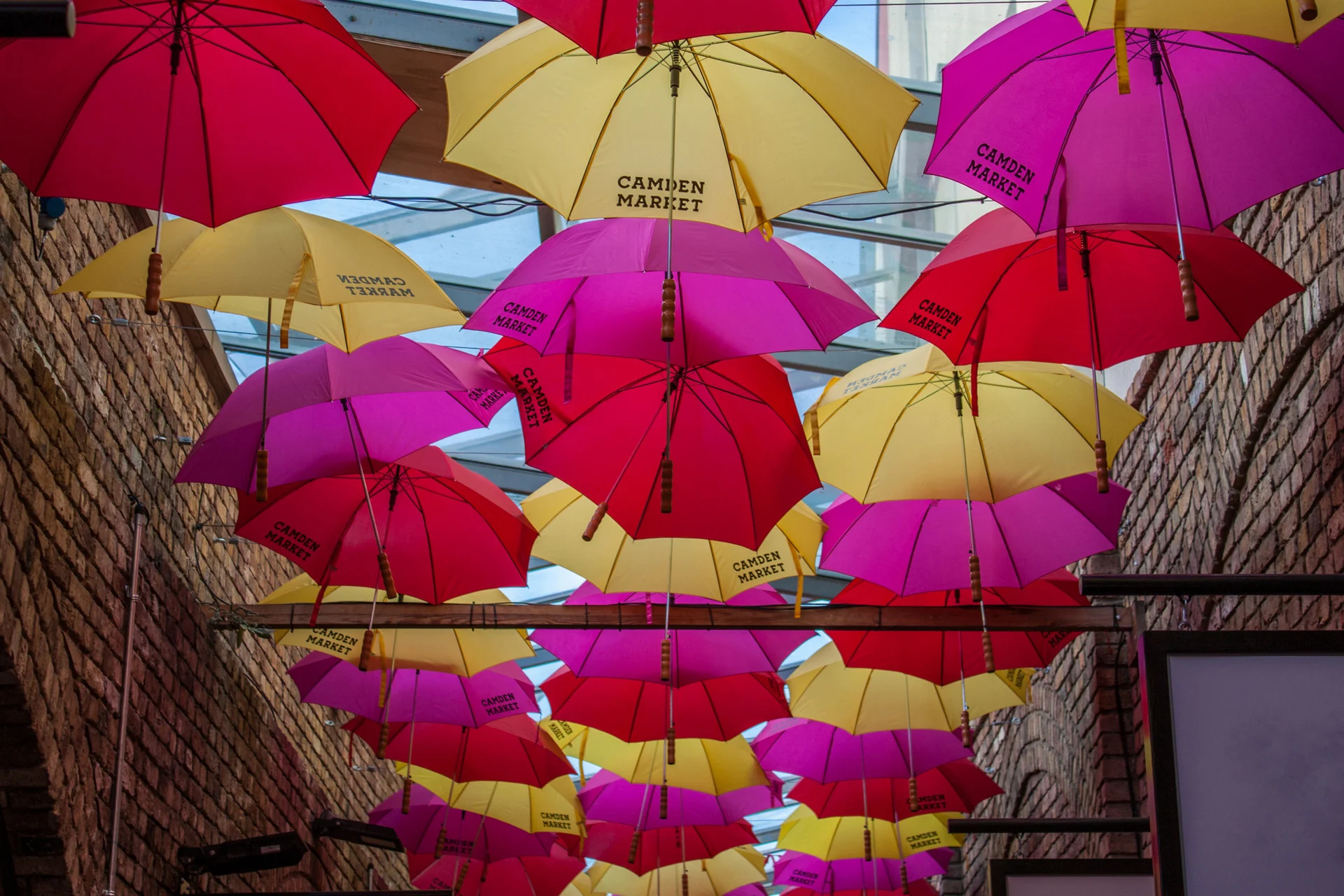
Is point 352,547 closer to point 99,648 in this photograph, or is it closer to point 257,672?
point 99,648

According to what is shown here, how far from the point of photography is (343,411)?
495 centimetres

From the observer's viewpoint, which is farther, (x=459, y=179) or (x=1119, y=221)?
(x=459, y=179)

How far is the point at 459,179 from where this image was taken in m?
5.85

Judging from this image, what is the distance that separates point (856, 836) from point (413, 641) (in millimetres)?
3486

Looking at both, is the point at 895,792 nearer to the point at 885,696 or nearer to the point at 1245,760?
the point at 885,696

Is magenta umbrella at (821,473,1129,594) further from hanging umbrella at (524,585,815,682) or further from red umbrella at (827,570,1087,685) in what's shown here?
hanging umbrella at (524,585,815,682)

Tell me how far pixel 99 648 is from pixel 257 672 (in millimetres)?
2237

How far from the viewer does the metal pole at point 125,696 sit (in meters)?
4.81

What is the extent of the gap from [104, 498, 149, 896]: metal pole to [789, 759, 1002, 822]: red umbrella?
367 cm

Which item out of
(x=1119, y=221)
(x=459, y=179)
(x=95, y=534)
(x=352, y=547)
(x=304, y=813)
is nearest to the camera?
(x=1119, y=221)

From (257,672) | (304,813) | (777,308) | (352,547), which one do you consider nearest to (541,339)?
(777,308)

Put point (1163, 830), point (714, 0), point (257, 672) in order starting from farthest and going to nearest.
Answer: point (257, 672), point (714, 0), point (1163, 830)

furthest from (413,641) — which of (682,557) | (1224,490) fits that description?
(1224,490)

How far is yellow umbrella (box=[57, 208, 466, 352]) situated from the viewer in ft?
12.6
